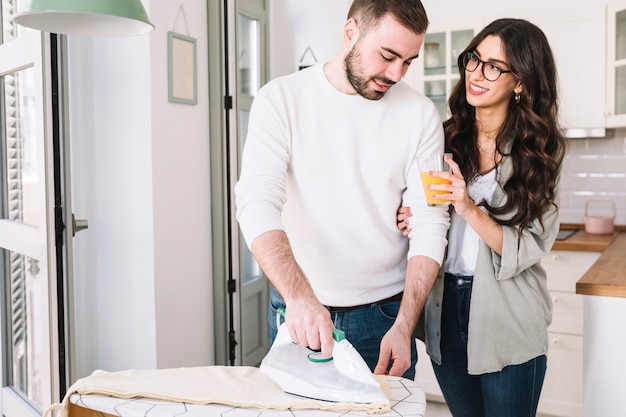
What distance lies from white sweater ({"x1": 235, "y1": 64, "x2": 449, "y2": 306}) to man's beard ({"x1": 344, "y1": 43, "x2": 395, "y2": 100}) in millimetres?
34

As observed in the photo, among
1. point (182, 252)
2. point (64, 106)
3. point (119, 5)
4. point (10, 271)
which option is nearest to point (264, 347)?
point (182, 252)

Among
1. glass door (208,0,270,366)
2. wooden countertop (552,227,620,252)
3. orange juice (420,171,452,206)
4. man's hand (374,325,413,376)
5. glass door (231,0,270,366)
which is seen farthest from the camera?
glass door (231,0,270,366)

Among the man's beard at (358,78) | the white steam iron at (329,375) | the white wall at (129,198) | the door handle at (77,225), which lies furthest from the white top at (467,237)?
the white wall at (129,198)

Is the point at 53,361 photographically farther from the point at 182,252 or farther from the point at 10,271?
the point at 182,252

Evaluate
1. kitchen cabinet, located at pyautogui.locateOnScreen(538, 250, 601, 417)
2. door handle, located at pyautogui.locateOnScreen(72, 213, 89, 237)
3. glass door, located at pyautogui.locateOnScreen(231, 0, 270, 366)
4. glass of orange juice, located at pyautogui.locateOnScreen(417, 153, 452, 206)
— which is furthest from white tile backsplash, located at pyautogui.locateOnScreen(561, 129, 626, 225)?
door handle, located at pyautogui.locateOnScreen(72, 213, 89, 237)

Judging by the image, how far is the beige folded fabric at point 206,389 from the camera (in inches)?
46.3

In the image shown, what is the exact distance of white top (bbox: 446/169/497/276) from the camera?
1729 millimetres

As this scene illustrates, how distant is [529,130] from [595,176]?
85.4 inches

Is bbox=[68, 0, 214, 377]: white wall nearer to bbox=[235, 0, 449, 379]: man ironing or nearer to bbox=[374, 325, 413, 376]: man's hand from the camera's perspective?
bbox=[235, 0, 449, 379]: man ironing

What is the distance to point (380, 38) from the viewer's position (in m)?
1.55

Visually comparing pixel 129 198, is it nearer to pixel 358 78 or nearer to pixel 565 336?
pixel 358 78

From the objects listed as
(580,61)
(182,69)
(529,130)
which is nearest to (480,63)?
(529,130)

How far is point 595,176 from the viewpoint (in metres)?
3.61

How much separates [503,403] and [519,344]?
163 mm
